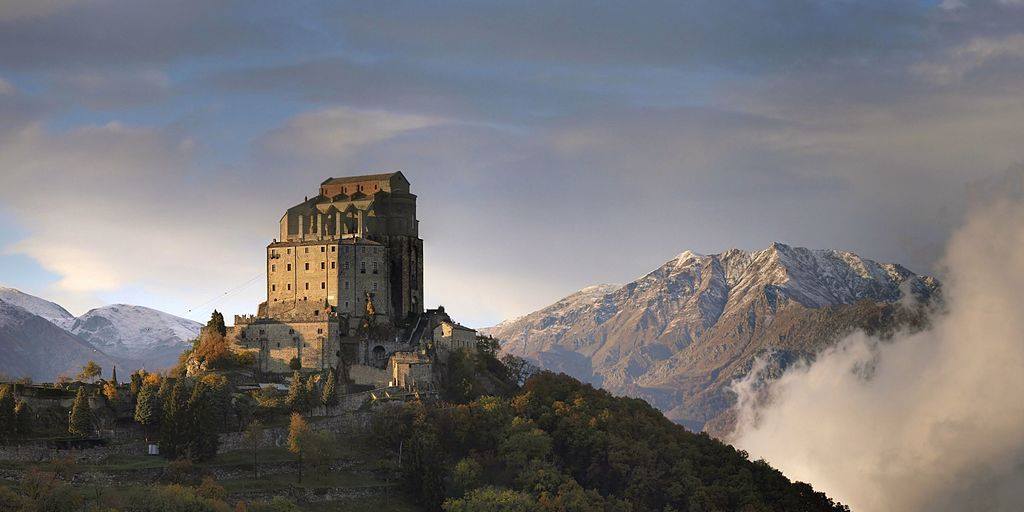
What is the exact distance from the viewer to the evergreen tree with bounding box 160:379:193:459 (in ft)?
479

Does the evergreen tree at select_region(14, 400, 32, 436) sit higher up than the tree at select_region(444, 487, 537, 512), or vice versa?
the evergreen tree at select_region(14, 400, 32, 436)

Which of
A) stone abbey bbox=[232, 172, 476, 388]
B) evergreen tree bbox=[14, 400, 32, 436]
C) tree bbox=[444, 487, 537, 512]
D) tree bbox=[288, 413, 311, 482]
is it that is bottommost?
tree bbox=[444, 487, 537, 512]

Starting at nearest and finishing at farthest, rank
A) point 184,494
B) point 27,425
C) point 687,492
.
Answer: point 184,494, point 27,425, point 687,492

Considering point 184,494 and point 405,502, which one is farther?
point 405,502

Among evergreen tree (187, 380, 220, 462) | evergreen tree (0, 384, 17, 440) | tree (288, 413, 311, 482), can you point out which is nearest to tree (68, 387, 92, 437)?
evergreen tree (0, 384, 17, 440)

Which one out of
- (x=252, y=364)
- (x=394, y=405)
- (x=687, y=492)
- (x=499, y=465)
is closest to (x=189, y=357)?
(x=252, y=364)

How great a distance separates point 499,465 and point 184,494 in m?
40.1

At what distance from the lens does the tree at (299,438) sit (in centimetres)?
14925

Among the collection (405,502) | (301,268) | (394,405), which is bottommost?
(405,502)

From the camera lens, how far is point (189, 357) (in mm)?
175000

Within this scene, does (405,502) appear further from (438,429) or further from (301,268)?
(301,268)

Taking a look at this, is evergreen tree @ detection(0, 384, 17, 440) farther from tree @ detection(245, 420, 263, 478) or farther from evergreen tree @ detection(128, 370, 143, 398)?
tree @ detection(245, 420, 263, 478)

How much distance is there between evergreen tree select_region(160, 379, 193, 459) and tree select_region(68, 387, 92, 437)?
6.53 m

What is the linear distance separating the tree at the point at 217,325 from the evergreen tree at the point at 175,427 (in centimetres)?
2581
